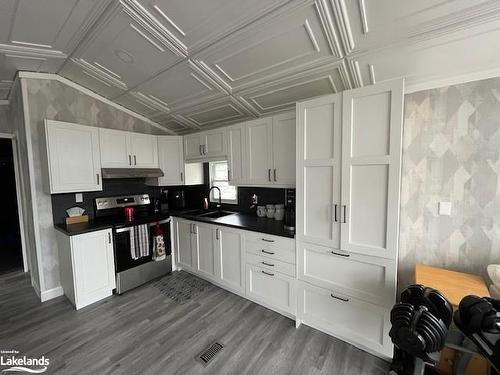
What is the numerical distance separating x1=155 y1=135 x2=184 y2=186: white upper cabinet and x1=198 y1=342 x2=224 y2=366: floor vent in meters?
2.35

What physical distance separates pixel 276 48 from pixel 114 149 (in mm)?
2475

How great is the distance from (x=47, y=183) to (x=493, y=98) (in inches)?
173

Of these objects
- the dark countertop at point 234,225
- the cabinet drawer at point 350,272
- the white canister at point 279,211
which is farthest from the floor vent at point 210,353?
the white canister at point 279,211

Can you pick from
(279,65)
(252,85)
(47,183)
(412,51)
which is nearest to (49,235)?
(47,183)

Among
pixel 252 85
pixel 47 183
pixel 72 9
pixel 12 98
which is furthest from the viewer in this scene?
pixel 12 98

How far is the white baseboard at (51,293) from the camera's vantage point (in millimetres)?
2664

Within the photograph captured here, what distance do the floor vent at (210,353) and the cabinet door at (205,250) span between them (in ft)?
3.22

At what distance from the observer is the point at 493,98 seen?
1.64 m

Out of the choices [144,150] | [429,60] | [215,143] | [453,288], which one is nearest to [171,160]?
[144,150]

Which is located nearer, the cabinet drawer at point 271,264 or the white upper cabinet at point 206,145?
the cabinet drawer at point 271,264

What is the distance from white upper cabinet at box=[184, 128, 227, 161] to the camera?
117 inches

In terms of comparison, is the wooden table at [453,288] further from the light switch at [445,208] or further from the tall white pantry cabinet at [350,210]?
the light switch at [445,208]

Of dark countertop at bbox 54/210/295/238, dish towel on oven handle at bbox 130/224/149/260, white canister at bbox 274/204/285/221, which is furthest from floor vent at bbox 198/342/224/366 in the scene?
dish towel on oven handle at bbox 130/224/149/260

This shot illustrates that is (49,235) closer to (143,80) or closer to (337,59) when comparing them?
(143,80)
